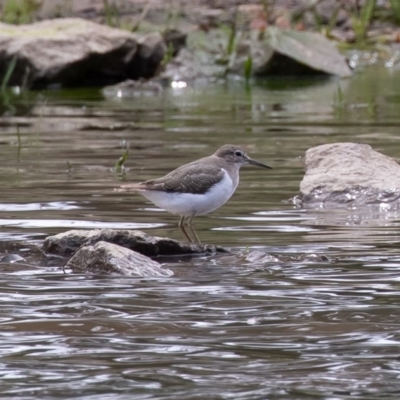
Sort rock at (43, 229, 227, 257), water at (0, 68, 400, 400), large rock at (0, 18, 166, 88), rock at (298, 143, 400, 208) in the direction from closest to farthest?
water at (0, 68, 400, 400)
rock at (43, 229, 227, 257)
rock at (298, 143, 400, 208)
large rock at (0, 18, 166, 88)

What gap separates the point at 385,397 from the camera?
14.2ft

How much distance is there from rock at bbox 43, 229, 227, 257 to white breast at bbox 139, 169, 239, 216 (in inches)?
19.8

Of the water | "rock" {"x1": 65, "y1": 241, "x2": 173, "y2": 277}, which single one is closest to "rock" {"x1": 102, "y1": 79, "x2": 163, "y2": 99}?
the water

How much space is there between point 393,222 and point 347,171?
1.07m

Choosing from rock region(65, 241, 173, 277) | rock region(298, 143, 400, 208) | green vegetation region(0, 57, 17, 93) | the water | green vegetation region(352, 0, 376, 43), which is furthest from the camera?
green vegetation region(352, 0, 376, 43)

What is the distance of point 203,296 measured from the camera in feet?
19.4

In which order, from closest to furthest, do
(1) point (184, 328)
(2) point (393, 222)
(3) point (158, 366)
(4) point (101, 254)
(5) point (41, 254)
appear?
1. (3) point (158, 366)
2. (1) point (184, 328)
3. (4) point (101, 254)
4. (5) point (41, 254)
5. (2) point (393, 222)

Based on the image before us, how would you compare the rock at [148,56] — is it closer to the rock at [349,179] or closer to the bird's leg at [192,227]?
the rock at [349,179]

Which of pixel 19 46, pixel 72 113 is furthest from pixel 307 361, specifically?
pixel 19 46

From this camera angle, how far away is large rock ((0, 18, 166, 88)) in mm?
18078

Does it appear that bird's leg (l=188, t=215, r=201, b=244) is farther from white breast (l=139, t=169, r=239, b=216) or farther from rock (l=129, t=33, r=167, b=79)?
rock (l=129, t=33, r=167, b=79)

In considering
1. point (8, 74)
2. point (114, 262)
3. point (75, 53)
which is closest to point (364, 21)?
point (75, 53)

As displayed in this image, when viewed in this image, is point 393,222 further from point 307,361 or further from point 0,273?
point 307,361

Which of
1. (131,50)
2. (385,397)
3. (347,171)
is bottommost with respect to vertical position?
(385,397)
